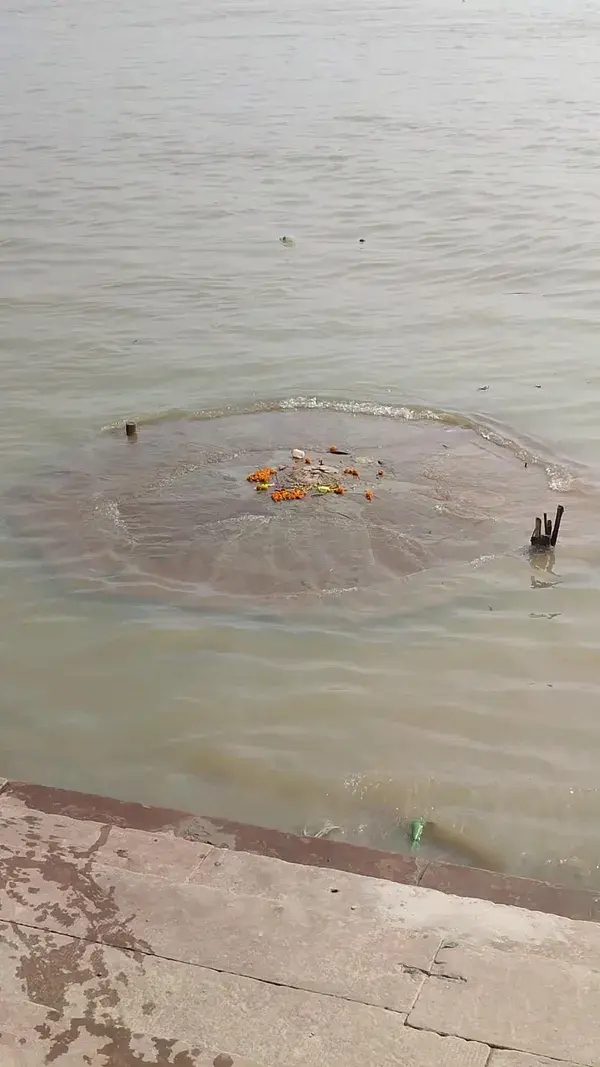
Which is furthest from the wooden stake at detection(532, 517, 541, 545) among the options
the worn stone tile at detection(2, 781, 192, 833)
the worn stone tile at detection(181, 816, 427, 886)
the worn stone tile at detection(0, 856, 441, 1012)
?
the worn stone tile at detection(0, 856, 441, 1012)

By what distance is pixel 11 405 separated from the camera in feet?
29.5

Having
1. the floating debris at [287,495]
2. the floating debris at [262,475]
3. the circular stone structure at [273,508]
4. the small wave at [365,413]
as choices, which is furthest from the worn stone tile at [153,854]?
the small wave at [365,413]

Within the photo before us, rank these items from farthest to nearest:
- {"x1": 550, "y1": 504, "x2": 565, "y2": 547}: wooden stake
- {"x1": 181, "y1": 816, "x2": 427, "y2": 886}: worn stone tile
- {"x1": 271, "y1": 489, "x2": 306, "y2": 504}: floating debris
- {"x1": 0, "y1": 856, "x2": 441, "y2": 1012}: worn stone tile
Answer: {"x1": 271, "y1": 489, "x2": 306, "y2": 504}: floating debris, {"x1": 550, "y1": 504, "x2": 565, "y2": 547}: wooden stake, {"x1": 181, "y1": 816, "x2": 427, "y2": 886}: worn stone tile, {"x1": 0, "y1": 856, "x2": 441, "y2": 1012}: worn stone tile

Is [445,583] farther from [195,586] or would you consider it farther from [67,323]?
[67,323]

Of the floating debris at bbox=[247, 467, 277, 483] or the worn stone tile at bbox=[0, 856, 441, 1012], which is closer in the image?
the worn stone tile at bbox=[0, 856, 441, 1012]

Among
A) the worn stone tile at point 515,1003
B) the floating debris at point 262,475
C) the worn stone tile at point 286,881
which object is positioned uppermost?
the worn stone tile at point 515,1003

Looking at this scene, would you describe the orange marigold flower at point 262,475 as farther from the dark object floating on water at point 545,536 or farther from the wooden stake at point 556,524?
the wooden stake at point 556,524

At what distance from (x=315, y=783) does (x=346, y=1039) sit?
1.88m

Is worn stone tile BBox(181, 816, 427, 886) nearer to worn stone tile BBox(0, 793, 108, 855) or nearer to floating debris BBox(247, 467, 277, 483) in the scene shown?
worn stone tile BBox(0, 793, 108, 855)

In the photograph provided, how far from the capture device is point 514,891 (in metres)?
3.65

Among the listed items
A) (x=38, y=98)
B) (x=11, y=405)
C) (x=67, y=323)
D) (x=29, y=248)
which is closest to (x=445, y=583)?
(x=11, y=405)

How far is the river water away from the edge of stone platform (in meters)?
0.54

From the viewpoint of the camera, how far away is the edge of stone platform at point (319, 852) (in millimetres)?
3645

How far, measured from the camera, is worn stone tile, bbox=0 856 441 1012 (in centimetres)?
317
